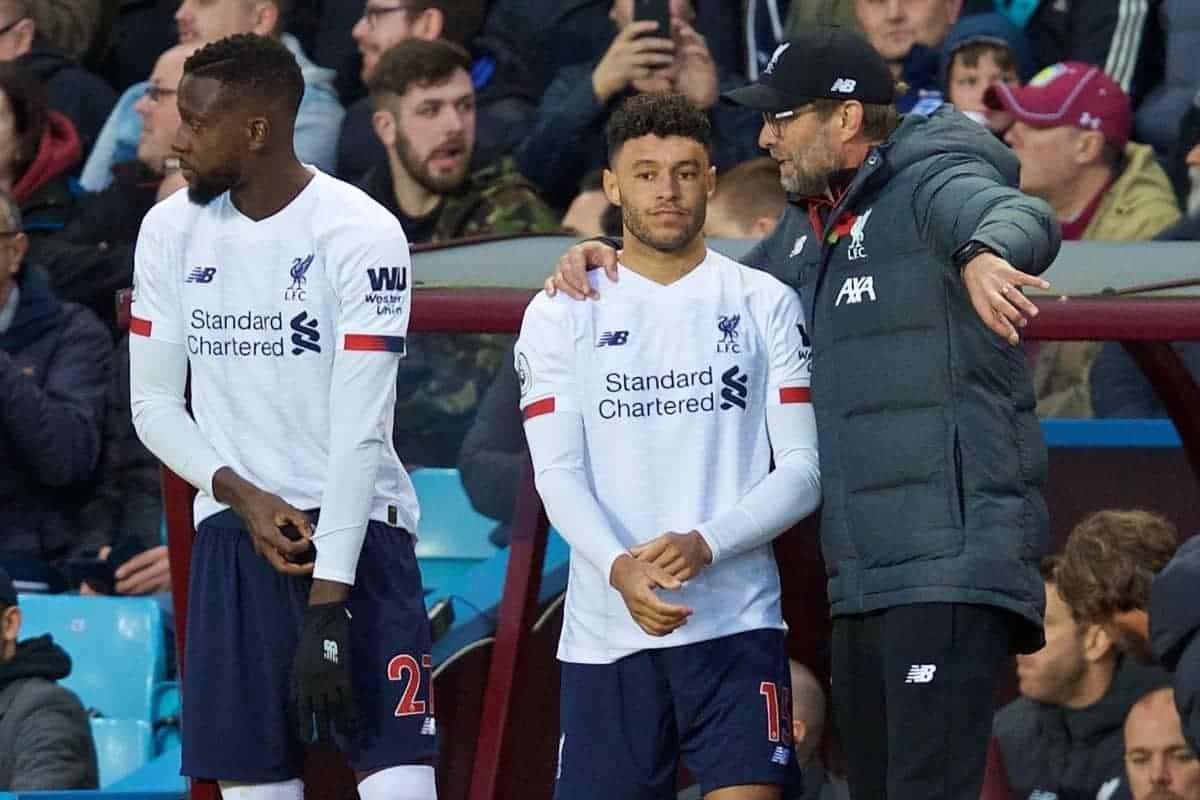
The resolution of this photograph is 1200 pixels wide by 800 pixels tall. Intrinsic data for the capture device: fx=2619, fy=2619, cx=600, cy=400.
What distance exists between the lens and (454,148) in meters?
8.43

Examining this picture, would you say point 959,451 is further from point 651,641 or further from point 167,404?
point 167,404

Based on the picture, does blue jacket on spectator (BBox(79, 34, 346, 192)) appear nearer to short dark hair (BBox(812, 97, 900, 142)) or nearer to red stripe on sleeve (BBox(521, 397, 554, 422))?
red stripe on sleeve (BBox(521, 397, 554, 422))

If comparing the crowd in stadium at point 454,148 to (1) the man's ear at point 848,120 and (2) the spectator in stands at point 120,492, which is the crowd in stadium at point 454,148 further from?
(1) the man's ear at point 848,120

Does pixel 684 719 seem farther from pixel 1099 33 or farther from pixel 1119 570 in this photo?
pixel 1099 33

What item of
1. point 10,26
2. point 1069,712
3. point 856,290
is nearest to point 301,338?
point 856,290

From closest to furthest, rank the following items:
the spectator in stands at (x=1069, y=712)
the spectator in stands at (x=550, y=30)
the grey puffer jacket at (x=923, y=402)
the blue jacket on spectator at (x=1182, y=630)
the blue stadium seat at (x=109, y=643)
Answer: the blue jacket on spectator at (x=1182, y=630) → the grey puffer jacket at (x=923, y=402) → the spectator in stands at (x=1069, y=712) → the blue stadium seat at (x=109, y=643) → the spectator in stands at (x=550, y=30)

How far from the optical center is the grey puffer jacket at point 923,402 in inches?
183

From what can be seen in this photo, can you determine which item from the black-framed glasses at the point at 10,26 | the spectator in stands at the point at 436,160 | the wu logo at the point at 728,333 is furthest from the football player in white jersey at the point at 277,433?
the black-framed glasses at the point at 10,26

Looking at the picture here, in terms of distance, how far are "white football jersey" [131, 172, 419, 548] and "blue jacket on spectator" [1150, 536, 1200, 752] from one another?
148 centimetres

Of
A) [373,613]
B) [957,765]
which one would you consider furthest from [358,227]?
[957,765]

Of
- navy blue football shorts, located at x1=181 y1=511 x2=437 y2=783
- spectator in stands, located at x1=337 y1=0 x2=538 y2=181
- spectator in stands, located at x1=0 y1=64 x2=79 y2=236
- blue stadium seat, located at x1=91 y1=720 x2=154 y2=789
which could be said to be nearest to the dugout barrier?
navy blue football shorts, located at x1=181 y1=511 x2=437 y2=783

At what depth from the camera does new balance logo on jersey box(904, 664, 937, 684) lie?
4.65 metres

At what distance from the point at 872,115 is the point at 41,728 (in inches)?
111

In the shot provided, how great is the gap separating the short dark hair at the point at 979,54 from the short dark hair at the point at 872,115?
3.62 metres
